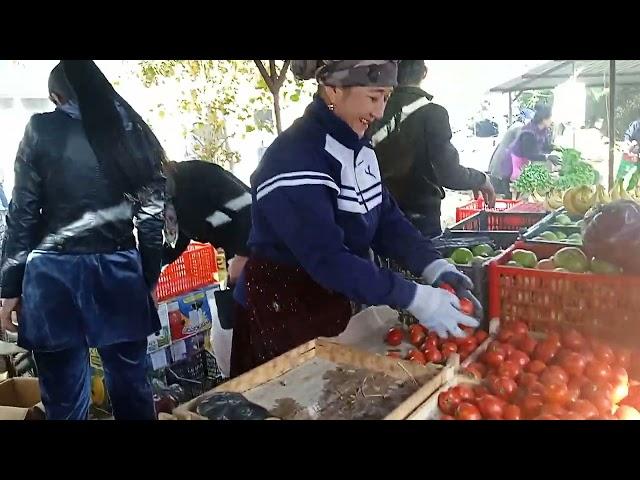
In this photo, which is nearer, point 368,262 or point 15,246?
point 15,246

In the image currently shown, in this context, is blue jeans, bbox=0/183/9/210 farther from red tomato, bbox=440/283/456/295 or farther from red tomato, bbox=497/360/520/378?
red tomato, bbox=497/360/520/378

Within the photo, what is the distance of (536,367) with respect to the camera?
2.47 metres

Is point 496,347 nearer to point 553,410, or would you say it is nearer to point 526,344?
point 526,344

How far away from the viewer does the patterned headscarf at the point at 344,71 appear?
2.56 meters

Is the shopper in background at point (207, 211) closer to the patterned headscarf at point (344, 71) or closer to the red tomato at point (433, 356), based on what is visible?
the patterned headscarf at point (344, 71)

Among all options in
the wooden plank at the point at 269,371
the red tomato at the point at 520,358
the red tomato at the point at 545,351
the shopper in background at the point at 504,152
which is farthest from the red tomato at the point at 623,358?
the wooden plank at the point at 269,371

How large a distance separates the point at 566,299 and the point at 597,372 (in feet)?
1.13

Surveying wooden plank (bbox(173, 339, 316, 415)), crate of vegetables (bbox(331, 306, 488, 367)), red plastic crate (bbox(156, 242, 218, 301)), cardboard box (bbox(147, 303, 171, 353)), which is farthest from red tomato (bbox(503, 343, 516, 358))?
cardboard box (bbox(147, 303, 171, 353))

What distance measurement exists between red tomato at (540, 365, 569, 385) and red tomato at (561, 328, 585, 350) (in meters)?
0.18

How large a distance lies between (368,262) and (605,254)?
3.07ft

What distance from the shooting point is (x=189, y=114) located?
2.61 meters

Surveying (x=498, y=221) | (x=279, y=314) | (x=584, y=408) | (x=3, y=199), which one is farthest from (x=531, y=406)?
(x=3, y=199)
